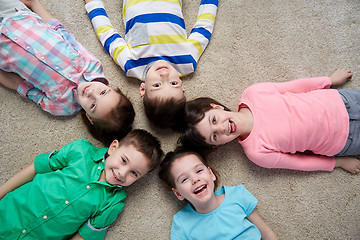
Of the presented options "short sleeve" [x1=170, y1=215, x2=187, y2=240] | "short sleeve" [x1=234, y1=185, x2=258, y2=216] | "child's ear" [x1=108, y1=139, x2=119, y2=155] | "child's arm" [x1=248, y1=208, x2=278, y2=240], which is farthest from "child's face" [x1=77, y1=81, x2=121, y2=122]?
"child's arm" [x1=248, y1=208, x2=278, y2=240]

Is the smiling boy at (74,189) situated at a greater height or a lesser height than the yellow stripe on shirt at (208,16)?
lesser

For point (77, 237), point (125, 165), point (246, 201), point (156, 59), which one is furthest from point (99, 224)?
point (156, 59)

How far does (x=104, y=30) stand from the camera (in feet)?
3.69

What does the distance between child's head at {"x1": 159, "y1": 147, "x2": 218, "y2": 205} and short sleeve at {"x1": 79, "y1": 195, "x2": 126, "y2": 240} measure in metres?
0.28

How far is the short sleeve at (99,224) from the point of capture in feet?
3.15

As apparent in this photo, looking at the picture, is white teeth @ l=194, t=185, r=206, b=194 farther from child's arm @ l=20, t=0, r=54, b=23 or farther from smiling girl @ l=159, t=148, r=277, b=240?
child's arm @ l=20, t=0, r=54, b=23

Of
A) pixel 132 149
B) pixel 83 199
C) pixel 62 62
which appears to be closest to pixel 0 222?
pixel 83 199

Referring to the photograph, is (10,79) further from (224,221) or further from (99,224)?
(224,221)

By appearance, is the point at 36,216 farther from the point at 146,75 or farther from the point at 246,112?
the point at 246,112

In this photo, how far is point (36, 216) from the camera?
3.00 feet

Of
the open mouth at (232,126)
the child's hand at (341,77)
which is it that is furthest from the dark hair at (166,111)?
the child's hand at (341,77)

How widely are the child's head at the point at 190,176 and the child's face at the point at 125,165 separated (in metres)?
0.11

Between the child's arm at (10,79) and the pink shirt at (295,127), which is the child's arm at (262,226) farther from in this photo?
the child's arm at (10,79)

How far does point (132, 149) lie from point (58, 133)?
0.41 metres
